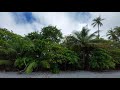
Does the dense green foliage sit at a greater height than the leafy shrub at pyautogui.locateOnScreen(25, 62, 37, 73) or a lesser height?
greater

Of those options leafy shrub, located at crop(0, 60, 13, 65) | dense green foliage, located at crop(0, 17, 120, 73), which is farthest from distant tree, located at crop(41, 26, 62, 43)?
leafy shrub, located at crop(0, 60, 13, 65)

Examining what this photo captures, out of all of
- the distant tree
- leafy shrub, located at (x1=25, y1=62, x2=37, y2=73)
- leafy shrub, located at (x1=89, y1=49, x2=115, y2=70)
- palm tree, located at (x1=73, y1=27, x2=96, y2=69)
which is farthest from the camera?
the distant tree

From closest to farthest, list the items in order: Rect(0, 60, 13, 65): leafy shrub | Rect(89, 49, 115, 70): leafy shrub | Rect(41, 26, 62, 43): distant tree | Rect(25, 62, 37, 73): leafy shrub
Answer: Rect(25, 62, 37, 73): leafy shrub < Rect(0, 60, 13, 65): leafy shrub < Rect(89, 49, 115, 70): leafy shrub < Rect(41, 26, 62, 43): distant tree

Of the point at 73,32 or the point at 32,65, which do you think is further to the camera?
the point at 73,32

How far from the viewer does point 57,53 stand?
585cm

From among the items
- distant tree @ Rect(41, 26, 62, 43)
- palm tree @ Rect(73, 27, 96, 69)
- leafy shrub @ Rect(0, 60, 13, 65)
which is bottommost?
leafy shrub @ Rect(0, 60, 13, 65)

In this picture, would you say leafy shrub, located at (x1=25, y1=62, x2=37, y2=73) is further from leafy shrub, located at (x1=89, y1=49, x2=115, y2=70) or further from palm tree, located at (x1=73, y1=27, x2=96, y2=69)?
leafy shrub, located at (x1=89, y1=49, x2=115, y2=70)

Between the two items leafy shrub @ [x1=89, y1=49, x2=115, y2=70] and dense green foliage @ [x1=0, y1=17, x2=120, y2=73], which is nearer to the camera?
dense green foliage @ [x1=0, y1=17, x2=120, y2=73]

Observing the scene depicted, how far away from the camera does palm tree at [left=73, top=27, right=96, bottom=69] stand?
6396mm
